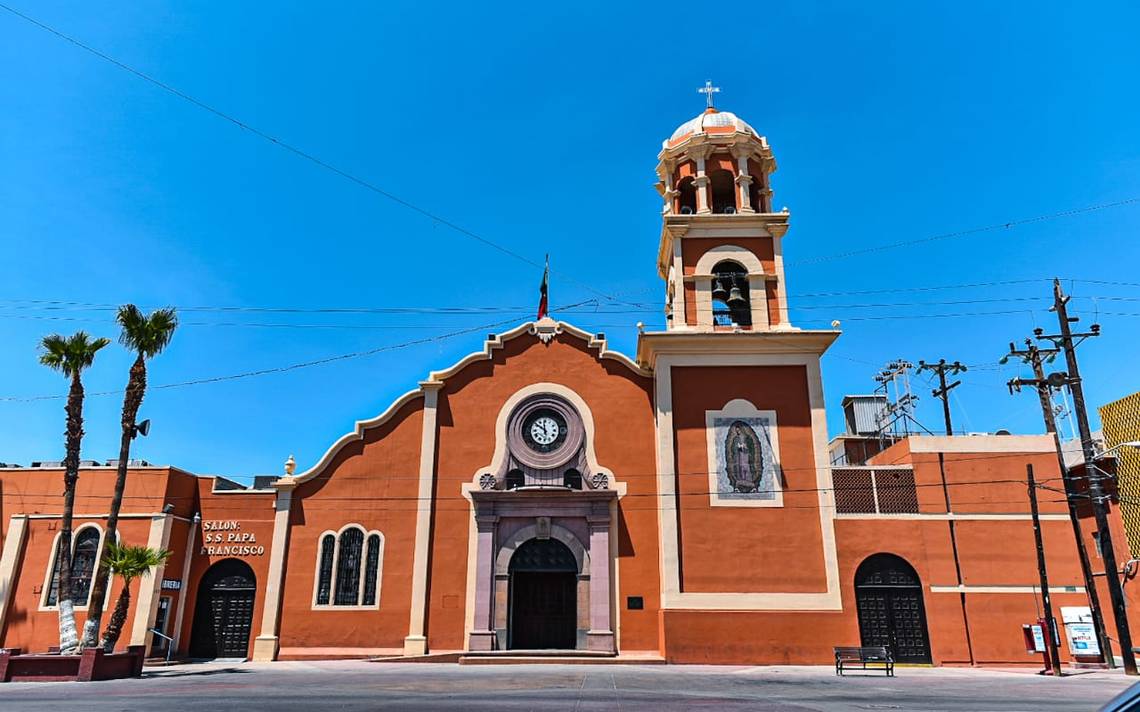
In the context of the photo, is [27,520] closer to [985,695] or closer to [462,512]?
[462,512]

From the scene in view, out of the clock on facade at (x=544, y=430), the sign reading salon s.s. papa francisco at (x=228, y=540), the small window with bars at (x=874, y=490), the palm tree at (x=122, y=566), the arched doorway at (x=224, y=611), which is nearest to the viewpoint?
the palm tree at (x=122, y=566)

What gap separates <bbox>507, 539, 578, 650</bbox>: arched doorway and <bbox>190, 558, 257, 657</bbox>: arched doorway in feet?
30.2

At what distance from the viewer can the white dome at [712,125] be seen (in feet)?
93.8

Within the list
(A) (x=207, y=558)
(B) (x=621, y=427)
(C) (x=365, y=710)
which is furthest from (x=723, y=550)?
(A) (x=207, y=558)

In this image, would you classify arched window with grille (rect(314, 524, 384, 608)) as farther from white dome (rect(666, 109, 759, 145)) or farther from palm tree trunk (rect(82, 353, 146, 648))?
white dome (rect(666, 109, 759, 145))

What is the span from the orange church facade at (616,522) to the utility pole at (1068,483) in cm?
90

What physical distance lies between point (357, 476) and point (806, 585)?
52.1 ft

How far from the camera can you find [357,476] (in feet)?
86.2

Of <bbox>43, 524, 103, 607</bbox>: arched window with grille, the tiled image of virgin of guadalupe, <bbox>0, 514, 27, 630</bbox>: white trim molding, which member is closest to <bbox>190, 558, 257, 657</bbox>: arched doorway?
<bbox>43, 524, 103, 607</bbox>: arched window with grille

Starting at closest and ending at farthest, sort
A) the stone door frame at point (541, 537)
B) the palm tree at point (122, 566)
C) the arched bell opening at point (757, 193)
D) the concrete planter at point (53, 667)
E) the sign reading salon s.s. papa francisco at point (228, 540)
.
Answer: the concrete planter at point (53, 667)
the palm tree at point (122, 566)
the stone door frame at point (541, 537)
the sign reading salon s.s. papa francisco at point (228, 540)
the arched bell opening at point (757, 193)

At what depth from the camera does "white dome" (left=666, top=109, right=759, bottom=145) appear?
2858cm

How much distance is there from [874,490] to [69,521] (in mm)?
25832

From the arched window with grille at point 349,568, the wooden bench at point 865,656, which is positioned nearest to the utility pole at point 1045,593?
the wooden bench at point 865,656

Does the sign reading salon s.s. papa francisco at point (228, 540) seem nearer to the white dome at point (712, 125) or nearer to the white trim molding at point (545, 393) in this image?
the white trim molding at point (545, 393)
